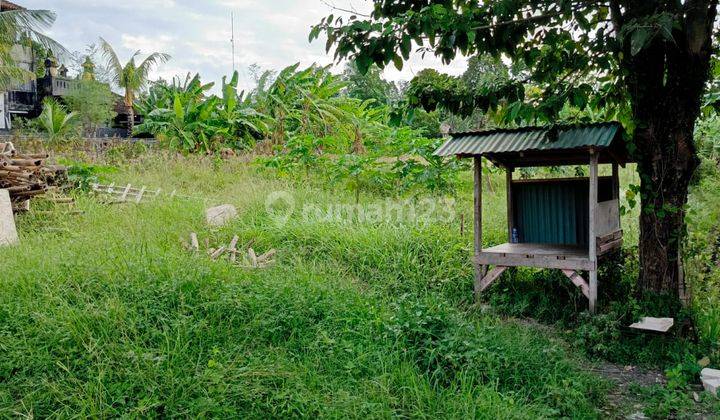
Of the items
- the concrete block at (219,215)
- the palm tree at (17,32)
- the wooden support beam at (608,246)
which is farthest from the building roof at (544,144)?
the palm tree at (17,32)

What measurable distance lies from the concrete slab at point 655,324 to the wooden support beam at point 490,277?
1457 mm

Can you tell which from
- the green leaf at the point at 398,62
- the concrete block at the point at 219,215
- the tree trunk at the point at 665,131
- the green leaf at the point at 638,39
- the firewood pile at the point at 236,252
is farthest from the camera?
the concrete block at the point at 219,215

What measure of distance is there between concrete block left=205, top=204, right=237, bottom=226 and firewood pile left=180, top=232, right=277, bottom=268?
729 mm

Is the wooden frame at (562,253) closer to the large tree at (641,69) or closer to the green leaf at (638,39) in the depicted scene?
the large tree at (641,69)

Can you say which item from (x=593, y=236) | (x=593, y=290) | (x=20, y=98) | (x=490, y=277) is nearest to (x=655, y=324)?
(x=593, y=290)

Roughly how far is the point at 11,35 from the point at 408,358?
16.7m

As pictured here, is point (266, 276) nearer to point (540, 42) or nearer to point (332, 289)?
point (332, 289)

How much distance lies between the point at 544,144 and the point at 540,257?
118 cm

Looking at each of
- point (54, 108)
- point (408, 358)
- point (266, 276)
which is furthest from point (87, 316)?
point (54, 108)

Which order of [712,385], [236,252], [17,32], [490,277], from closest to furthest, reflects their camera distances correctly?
[712,385] → [490,277] → [236,252] → [17,32]

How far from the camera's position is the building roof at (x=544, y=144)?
18.1ft

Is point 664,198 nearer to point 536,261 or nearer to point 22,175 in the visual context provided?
point 536,261

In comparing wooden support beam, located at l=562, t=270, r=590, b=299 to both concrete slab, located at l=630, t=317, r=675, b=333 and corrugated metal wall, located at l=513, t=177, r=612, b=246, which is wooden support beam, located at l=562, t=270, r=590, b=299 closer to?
concrete slab, located at l=630, t=317, r=675, b=333

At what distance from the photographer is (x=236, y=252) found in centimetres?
727
